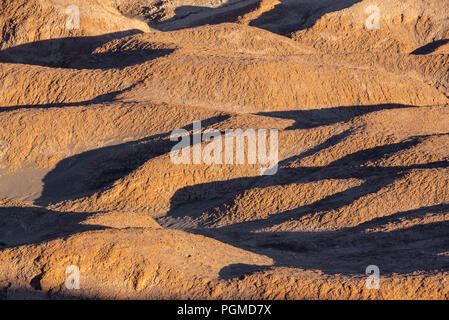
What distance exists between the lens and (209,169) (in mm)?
18812

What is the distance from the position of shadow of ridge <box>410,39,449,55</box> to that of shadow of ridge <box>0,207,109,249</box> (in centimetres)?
2396

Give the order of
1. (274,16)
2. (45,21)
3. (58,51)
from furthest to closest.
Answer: (274,16)
(45,21)
(58,51)

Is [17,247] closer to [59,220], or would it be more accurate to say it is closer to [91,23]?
[59,220]

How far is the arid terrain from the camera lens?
1091cm

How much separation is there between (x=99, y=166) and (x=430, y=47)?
21.1m

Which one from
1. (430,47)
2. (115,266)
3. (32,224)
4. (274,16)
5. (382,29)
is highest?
(274,16)

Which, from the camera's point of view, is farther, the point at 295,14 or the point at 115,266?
the point at 295,14

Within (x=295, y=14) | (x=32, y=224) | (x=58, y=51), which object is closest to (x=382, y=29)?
(x=295, y=14)

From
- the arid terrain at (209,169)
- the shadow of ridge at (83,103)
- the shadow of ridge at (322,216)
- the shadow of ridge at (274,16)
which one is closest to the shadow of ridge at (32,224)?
the arid terrain at (209,169)

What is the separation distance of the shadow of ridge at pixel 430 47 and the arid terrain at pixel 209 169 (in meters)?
0.22

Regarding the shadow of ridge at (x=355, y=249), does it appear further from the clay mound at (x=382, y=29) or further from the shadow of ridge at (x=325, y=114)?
the clay mound at (x=382, y=29)

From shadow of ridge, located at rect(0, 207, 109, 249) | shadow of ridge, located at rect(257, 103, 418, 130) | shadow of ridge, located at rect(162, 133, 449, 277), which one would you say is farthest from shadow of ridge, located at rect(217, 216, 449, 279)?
shadow of ridge, located at rect(257, 103, 418, 130)

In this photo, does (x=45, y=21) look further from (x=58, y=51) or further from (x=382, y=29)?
(x=382, y=29)

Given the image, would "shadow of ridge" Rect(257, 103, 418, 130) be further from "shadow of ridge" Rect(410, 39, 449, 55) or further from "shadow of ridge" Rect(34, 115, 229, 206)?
"shadow of ridge" Rect(410, 39, 449, 55)
